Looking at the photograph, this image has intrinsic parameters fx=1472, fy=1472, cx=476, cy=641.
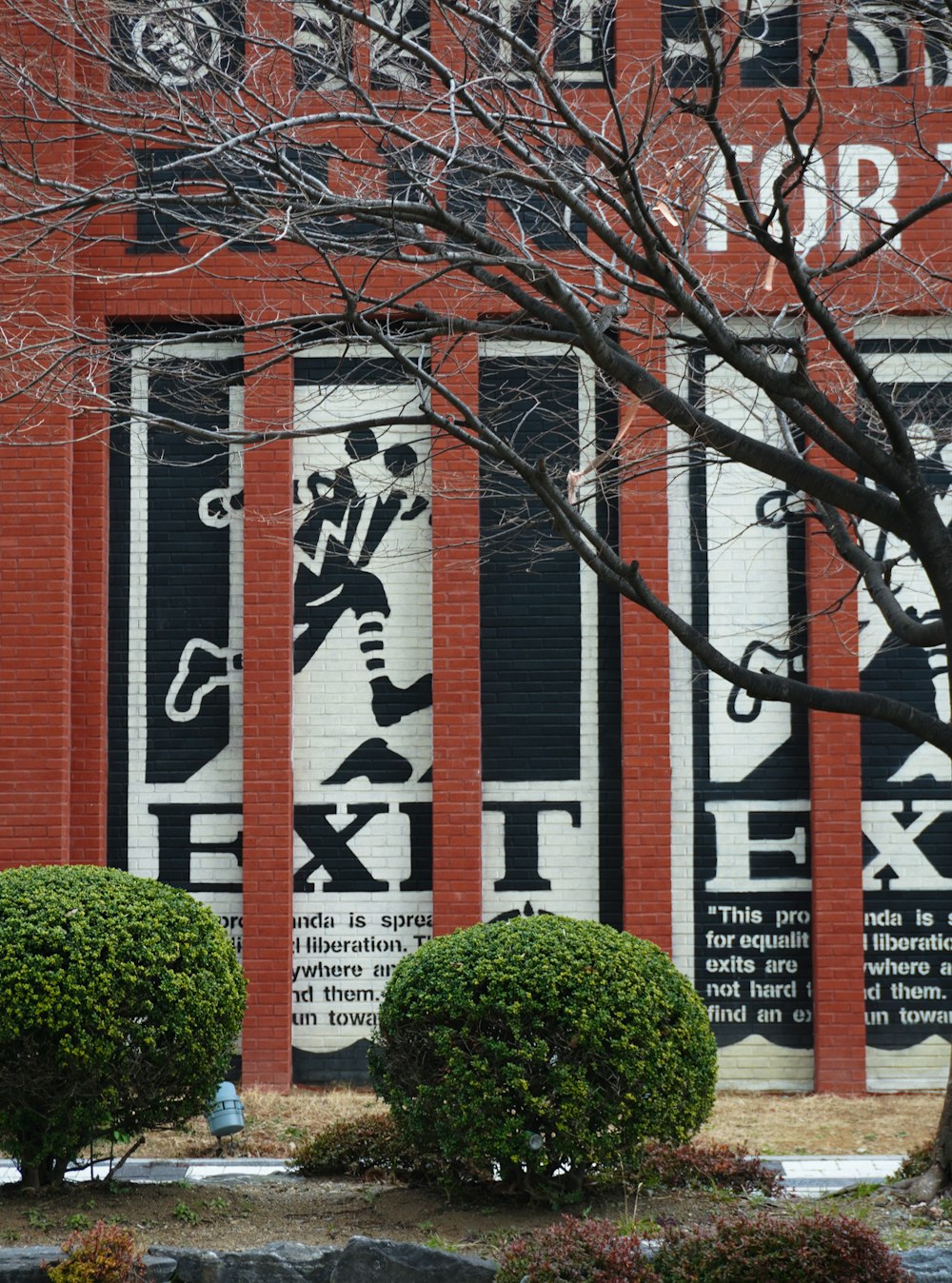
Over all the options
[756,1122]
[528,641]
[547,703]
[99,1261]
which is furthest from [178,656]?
[99,1261]

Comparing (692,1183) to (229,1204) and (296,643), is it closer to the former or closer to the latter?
(229,1204)

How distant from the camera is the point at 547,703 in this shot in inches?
441

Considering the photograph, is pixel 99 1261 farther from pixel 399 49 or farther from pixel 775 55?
pixel 775 55

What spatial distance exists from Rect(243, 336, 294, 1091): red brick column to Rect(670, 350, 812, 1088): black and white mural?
2.93 meters

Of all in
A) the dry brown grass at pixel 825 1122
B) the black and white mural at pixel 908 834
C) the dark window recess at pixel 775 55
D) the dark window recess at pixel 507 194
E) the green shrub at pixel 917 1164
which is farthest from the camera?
the dark window recess at pixel 775 55

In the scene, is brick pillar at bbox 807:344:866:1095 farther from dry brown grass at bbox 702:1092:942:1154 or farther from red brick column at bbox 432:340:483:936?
red brick column at bbox 432:340:483:936

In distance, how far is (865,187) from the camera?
436 inches

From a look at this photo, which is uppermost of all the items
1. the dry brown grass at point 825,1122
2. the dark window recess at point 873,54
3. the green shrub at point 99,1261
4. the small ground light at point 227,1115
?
the dark window recess at point 873,54

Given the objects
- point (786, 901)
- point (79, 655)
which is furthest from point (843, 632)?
point (79, 655)

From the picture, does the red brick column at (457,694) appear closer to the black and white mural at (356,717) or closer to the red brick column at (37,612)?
the black and white mural at (356,717)

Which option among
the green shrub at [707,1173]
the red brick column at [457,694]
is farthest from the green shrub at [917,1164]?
the red brick column at [457,694]

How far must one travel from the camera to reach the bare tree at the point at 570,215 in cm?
657

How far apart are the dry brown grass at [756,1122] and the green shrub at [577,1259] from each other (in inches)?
137

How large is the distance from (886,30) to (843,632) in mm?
4508
